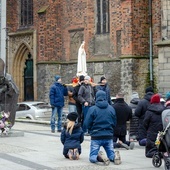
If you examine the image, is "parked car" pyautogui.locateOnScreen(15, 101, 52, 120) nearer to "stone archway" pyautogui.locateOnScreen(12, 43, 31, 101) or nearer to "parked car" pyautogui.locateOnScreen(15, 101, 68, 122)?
"parked car" pyautogui.locateOnScreen(15, 101, 68, 122)

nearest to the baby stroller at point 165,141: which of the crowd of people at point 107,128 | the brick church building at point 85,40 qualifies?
the crowd of people at point 107,128

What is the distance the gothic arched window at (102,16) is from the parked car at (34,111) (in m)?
8.62

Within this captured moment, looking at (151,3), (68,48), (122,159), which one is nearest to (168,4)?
(151,3)

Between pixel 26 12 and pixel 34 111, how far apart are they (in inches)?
A: 591

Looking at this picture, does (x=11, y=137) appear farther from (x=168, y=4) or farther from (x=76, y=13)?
(x=76, y=13)

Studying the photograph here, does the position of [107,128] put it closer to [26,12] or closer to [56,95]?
[56,95]

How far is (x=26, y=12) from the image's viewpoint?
41125 millimetres

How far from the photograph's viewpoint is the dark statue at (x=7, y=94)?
16.4m

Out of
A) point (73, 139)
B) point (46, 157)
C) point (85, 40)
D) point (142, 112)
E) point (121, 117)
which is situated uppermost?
point (85, 40)

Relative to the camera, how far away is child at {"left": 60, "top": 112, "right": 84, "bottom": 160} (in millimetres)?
11945

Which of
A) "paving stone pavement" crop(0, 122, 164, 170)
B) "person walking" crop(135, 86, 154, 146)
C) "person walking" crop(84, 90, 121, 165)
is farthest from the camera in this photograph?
"person walking" crop(135, 86, 154, 146)

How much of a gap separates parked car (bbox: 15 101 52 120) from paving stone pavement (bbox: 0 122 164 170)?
37.0ft

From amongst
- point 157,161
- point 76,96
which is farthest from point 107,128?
point 76,96

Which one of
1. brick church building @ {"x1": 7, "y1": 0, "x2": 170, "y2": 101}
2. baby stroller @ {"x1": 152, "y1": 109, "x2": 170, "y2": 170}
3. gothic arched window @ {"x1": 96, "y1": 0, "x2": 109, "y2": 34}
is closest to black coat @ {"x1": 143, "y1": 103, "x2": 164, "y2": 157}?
baby stroller @ {"x1": 152, "y1": 109, "x2": 170, "y2": 170}
